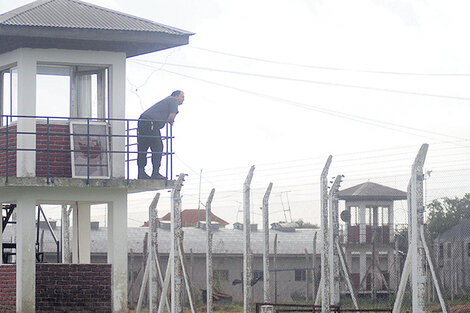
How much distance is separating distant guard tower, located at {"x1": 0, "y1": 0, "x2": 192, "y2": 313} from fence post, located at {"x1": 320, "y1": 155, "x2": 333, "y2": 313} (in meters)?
3.04

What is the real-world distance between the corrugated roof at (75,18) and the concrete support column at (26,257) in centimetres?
310

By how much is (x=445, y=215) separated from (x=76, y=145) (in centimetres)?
2630

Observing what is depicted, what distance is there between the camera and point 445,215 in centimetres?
4328

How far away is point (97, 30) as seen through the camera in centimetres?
1905

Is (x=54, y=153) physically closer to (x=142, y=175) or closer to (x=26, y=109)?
(x=26, y=109)

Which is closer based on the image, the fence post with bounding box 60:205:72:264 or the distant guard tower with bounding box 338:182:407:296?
the fence post with bounding box 60:205:72:264

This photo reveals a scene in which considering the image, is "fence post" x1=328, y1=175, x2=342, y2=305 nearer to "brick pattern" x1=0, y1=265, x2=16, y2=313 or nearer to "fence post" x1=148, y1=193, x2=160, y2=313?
"fence post" x1=148, y1=193, x2=160, y2=313

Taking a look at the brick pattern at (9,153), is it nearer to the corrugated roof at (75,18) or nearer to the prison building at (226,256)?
the corrugated roof at (75,18)

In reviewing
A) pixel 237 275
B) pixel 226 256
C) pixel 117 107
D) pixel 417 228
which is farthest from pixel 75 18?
pixel 237 275

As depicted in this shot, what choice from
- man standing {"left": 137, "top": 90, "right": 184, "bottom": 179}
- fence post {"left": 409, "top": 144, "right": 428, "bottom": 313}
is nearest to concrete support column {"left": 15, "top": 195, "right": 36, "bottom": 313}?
man standing {"left": 137, "top": 90, "right": 184, "bottom": 179}

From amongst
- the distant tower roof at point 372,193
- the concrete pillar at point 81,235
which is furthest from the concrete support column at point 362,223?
the concrete pillar at point 81,235

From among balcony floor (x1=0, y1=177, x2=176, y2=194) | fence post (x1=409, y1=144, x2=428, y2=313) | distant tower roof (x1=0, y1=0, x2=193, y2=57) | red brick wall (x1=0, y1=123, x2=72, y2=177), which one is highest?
distant tower roof (x1=0, y1=0, x2=193, y2=57)

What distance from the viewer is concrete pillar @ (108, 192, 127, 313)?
20.0 meters

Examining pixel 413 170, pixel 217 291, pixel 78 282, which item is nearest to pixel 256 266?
pixel 217 291
